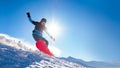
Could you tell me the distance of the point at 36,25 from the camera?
87.5 ft

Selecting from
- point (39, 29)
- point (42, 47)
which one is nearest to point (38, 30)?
point (39, 29)

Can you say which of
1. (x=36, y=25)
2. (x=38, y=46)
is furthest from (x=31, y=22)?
(x=38, y=46)

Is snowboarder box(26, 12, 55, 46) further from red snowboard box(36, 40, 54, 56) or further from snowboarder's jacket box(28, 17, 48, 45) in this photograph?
red snowboard box(36, 40, 54, 56)

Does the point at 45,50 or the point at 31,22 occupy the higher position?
the point at 31,22

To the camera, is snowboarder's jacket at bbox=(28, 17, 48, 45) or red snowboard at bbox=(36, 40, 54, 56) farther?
red snowboard at bbox=(36, 40, 54, 56)

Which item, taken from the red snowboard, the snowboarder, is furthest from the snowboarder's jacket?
the red snowboard

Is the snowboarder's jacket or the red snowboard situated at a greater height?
the snowboarder's jacket

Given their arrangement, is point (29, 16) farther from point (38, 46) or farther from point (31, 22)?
point (38, 46)

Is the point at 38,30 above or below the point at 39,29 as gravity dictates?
below

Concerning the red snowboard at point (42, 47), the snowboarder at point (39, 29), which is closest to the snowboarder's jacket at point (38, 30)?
the snowboarder at point (39, 29)

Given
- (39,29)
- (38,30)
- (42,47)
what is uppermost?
(39,29)

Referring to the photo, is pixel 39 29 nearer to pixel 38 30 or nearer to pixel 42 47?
pixel 38 30

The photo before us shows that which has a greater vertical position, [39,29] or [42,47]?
[39,29]

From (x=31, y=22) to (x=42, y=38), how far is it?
1.97 metres
